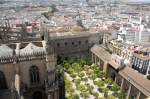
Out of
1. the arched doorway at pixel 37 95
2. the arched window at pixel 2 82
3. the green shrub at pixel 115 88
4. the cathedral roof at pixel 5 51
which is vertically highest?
the cathedral roof at pixel 5 51

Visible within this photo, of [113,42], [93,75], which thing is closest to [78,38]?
[113,42]

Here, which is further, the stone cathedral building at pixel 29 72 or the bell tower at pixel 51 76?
the bell tower at pixel 51 76

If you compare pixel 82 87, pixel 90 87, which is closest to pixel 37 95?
pixel 82 87

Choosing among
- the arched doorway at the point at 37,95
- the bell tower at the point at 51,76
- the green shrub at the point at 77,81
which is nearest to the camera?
the bell tower at the point at 51,76

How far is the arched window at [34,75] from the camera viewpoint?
123ft

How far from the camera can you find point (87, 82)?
196 ft

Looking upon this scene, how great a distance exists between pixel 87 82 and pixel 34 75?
81.1 ft

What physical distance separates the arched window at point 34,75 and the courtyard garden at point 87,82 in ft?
43.3

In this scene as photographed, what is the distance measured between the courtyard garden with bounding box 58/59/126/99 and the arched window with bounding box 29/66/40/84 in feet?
43.3

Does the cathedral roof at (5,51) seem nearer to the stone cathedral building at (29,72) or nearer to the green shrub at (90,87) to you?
the stone cathedral building at (29,72)

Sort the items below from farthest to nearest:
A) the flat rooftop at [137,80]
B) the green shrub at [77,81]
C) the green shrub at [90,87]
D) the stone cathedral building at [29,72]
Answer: the green shrub at [77,81] < the green shrub at [90,87] < the flat rooftop at [137,80] < the stone cathedral building at [29,72]

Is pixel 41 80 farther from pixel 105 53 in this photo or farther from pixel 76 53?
pixel 76 53

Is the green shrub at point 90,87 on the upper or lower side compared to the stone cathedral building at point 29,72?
lower

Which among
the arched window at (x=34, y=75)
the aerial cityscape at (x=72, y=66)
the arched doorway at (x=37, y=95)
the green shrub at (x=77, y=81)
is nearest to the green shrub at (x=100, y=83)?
the aerial cityscape at (x=72, y=66)
